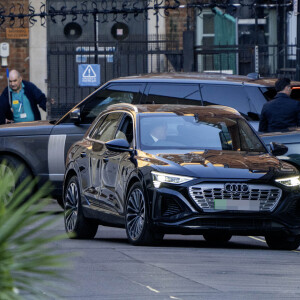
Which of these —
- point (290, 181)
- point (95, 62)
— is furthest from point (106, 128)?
point (95, 62)

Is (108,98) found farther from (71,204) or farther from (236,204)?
(236,204)

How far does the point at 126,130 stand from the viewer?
10703 mm

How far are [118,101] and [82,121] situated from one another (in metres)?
0.66

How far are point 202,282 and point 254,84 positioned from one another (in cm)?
645

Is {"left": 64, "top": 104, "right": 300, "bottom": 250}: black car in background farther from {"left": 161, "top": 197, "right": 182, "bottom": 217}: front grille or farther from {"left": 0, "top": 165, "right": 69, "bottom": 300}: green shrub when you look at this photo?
{"left": 0, "top": 165, "right": 69, "bottom": 300}: green shrub

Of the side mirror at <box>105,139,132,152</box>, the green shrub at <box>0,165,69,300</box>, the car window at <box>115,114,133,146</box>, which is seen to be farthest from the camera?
the car window at <box>115,114,133,146</box>

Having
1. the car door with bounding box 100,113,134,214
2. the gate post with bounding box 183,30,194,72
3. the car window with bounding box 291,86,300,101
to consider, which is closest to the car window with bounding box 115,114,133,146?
the car door with bounding box 100,113,134,214

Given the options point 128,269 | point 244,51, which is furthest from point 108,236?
point 244,51

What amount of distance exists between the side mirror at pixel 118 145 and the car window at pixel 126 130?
29 cm

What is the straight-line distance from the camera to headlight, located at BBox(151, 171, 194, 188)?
30.4 ft

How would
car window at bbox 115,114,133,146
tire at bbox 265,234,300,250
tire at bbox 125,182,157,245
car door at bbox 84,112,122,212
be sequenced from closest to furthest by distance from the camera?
tire at bbox 125,182,157,245, tire at bbox 265,234,300,250, car window at bbox 115,114,133,146, car door at bbox 84,112,122,212

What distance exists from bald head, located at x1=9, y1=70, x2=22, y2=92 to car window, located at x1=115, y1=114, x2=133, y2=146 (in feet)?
17.0

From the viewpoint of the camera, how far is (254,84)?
517 inches

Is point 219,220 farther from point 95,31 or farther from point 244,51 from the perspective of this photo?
point 95,31
